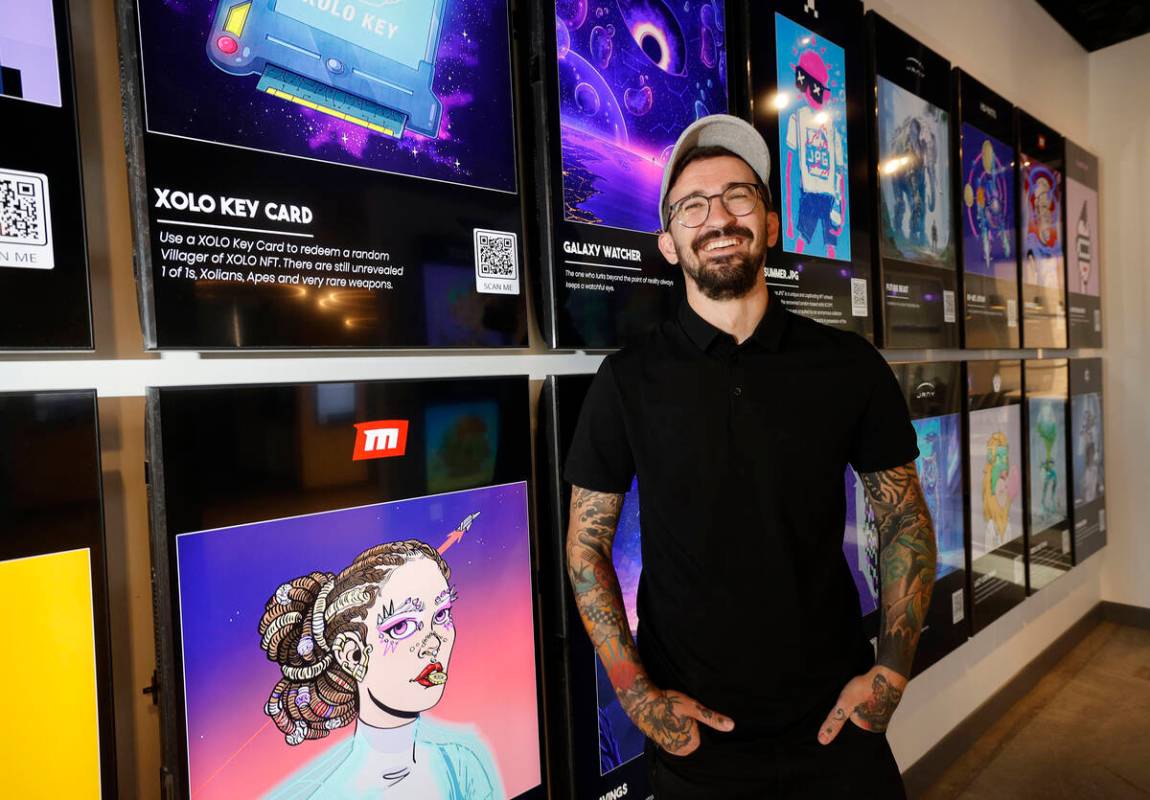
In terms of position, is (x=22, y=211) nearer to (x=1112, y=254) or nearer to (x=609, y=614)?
(x=609, y=614)

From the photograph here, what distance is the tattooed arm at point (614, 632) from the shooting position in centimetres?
111

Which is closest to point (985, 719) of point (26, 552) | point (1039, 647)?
point (1039, 647)

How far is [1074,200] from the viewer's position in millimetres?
3430

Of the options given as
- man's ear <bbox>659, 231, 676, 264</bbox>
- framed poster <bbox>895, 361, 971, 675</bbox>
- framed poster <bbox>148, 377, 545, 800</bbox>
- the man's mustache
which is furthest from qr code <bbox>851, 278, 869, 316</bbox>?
framed poster <bbox>148, 377, 545, 800</bbox>

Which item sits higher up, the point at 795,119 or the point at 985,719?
the point at 795,119

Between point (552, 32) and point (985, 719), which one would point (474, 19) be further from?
point (985, 719)

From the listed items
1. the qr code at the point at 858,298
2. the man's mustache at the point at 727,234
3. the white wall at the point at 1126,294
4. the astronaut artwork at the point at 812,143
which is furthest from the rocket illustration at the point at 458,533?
the white wall at the point at 1126,294

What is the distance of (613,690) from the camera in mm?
1398

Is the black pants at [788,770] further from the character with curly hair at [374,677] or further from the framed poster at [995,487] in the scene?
the framed poster at [995,487]

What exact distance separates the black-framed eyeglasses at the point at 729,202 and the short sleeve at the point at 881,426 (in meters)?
0.35

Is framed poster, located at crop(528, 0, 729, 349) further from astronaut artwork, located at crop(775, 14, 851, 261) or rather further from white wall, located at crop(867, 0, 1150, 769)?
white wall, located at crop(867, 0, 1150, 769)

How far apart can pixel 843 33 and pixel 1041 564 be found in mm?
2539

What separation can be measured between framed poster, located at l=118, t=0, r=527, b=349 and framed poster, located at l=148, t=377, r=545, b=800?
118 mm

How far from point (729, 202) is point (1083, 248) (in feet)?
11.1
